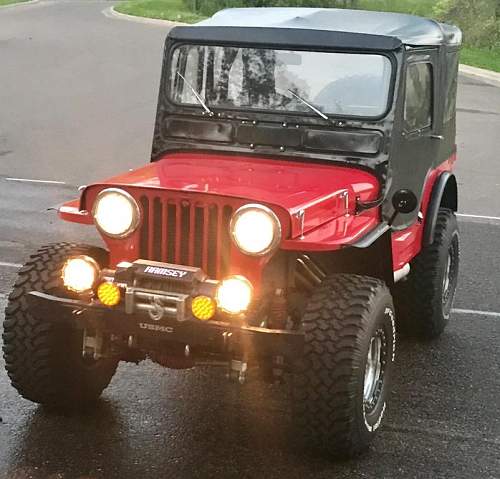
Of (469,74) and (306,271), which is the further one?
A: (469,74)

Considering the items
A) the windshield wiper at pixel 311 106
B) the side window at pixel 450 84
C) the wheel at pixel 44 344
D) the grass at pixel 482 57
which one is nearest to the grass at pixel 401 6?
the grass at pixel 482 57

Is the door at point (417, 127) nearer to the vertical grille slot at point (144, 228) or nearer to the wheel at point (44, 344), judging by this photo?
the vertical grille slot at point (144, 228)

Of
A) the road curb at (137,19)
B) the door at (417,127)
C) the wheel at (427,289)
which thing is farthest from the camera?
the road curb at (137,19)

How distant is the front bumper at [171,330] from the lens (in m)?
4.31

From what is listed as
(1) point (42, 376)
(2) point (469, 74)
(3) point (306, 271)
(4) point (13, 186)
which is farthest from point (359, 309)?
(2) point (469, 74)

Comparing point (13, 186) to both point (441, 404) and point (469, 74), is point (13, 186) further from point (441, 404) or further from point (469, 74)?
point (469, 74)

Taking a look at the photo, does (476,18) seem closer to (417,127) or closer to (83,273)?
(417,127)

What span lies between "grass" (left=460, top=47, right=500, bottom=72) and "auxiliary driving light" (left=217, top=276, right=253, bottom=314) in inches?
863

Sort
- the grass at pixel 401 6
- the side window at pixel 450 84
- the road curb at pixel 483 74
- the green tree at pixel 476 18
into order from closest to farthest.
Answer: the side window at pixel 450 84, the road curb at pixel 483 74, the green tree at pixel 476 18, the grass at pixel 401 6

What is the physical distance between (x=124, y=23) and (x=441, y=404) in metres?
29.5

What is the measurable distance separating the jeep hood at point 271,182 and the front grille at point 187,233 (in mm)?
82

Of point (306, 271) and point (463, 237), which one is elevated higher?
point (306, 271)

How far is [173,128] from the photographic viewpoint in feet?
18.6

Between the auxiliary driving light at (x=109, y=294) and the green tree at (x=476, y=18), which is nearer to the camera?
the auxiliary driving light at (x=109, y=294)
